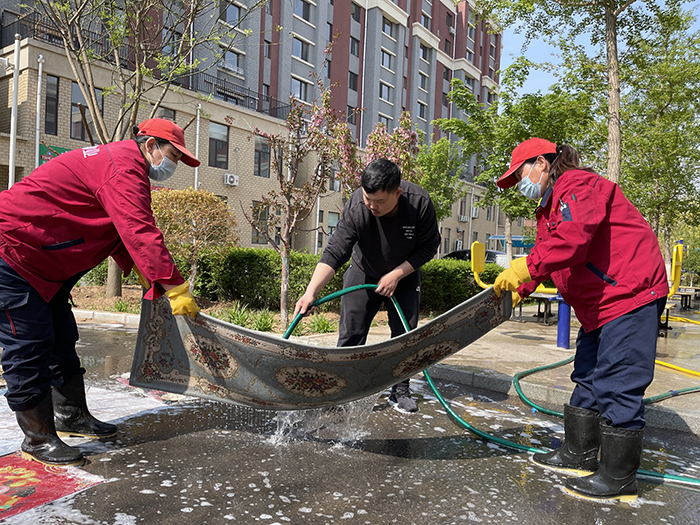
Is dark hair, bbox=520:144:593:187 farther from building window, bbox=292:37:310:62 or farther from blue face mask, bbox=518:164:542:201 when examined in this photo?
building window, bbox=292:37:310:62

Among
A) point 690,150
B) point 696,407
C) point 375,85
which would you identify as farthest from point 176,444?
point 375,85

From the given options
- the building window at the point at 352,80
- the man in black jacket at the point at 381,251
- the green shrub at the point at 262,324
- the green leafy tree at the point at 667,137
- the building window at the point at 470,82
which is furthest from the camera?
the building window at the point at 470,82

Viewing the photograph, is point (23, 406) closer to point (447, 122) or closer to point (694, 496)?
point (694, 496)

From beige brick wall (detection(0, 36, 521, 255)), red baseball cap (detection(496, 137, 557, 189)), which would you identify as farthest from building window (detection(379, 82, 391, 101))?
red baseball cap (detection(496, 137, 557, 189))

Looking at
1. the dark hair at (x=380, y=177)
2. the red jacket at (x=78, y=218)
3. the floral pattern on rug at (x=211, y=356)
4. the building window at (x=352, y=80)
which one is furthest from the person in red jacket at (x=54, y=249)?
the building window at (x=352, y=80)

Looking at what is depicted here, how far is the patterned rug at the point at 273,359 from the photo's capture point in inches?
116

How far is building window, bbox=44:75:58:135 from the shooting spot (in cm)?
1688

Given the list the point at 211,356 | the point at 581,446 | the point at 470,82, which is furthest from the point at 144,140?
the point at 470,82

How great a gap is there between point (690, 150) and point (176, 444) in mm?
18778

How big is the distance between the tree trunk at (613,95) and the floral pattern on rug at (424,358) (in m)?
6.77

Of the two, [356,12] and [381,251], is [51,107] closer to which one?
[381,251]

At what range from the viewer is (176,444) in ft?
10.3

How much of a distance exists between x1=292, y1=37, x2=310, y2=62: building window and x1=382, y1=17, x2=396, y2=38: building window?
28.8 feet

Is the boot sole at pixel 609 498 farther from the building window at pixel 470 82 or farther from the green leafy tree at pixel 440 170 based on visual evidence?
the building window at pixel 470 82
